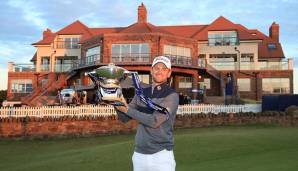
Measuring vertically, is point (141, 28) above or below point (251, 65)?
above

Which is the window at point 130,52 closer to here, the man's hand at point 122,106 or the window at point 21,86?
the window at point 21,86

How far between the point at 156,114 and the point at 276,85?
4097 cm

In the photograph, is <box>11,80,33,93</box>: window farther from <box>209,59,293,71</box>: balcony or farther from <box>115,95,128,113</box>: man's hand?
<box>115,95,128,113</box>: man's hand

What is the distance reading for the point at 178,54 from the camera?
3984cm

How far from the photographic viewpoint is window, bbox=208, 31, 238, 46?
4618cm

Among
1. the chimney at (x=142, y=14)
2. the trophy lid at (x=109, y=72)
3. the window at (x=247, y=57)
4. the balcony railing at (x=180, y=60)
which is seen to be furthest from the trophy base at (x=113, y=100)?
the window at (x=247, y=57)

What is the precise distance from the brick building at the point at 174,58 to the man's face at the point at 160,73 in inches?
1244

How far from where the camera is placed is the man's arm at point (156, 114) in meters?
3.94

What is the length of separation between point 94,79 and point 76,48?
46.4m

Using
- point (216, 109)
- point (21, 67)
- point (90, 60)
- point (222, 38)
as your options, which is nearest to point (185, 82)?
point (222, 38)

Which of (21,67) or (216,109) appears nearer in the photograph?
(216,109)

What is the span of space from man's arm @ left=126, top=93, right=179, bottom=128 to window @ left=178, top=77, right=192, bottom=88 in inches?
1484

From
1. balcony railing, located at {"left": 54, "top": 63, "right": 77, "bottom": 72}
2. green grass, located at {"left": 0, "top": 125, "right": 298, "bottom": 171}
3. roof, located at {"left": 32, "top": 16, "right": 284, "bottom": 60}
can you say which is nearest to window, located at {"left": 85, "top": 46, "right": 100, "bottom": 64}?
balcony railing, located at {"left": 54, "top": 63, "right": 77, "bottom": 72}

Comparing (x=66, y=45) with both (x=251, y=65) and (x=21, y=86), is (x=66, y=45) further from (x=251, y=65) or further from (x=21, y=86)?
(x=251, y=65)
